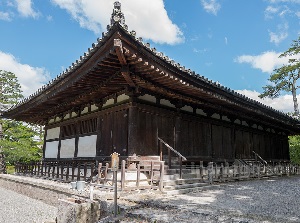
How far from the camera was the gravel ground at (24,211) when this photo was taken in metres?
7.92

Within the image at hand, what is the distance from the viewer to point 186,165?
34.8 feet

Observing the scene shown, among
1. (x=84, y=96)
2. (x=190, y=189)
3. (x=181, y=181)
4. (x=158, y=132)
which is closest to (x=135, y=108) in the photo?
(x=158, y=132)

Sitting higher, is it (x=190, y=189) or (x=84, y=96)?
(x=84, y=96)

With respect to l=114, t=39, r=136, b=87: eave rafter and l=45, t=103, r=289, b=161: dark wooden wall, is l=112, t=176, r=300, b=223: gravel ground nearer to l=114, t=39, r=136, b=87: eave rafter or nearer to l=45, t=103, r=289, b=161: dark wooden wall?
l=45, t=103, r=289, b=161: dark wooden wall

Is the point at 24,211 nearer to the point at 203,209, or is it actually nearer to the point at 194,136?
the point at 203,209

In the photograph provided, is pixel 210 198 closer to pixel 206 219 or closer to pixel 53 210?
pixel 206 219

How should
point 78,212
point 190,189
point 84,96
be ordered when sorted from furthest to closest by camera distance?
point 84,96 → point 190,189 → point 78,212

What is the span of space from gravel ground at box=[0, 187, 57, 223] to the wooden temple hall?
2606mm

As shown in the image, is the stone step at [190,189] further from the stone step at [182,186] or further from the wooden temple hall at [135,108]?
the wooden temple hall at [135,108]

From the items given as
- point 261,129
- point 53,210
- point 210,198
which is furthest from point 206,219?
point 261,129

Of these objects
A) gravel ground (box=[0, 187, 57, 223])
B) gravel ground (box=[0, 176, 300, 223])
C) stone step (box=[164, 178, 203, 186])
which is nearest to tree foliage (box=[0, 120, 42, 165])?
gravel ground (box=[0, 187, 57, 223])

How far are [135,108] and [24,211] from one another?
5.43m

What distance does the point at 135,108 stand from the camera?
29.9 ft

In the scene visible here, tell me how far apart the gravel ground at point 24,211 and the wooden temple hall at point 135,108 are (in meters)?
2.61
